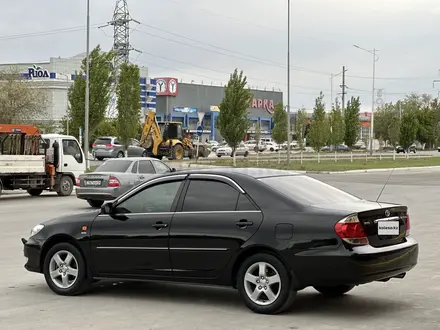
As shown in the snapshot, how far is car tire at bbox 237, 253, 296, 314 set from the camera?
7.41m

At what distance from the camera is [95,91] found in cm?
4034

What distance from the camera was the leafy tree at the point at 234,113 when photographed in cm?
5184

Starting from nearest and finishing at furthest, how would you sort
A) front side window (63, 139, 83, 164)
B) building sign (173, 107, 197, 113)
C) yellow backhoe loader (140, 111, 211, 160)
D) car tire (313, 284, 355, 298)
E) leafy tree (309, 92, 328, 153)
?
car tire (313, 284, 355, 298), front side window (63, 139, 83, 164), yellow backhoe loader (140, 111, 211, 160), leafy tree (309, 92, 328, 153), building sign (173, 107, 197, 113)

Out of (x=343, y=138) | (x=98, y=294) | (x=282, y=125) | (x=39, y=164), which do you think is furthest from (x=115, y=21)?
(x=98, y=294)

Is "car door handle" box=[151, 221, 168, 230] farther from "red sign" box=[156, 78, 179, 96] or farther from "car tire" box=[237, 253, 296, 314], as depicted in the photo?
"red sign" box=[156, 78, 179, 96]

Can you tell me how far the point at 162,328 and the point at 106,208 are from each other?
6.57 ft

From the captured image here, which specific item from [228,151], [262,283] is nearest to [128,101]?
[228,151]

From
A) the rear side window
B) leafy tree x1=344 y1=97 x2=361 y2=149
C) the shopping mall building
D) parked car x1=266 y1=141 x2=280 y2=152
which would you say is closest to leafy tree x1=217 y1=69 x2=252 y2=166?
the rear side window

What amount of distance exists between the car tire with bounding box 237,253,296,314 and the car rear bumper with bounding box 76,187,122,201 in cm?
1322

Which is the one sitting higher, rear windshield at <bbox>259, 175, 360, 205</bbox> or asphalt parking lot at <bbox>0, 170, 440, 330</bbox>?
rear windshield at <bbox>259, 175, 360, 205</bbox>

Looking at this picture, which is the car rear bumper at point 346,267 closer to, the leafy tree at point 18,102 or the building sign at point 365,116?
the leafy tree at point 18,102

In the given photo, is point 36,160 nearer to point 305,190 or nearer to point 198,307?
point 198,307

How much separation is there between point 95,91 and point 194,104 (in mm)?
78856

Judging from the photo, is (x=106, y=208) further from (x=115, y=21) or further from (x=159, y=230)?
(x=115, y=21)
